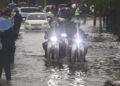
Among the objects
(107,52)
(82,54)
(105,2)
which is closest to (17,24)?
(105,2)

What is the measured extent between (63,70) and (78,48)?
8.22 ft

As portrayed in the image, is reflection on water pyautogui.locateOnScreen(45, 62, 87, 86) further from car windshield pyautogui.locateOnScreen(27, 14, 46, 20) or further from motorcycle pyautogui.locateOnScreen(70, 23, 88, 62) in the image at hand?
car windshield pyautogui.locateOnScreen(27, 14, 46, 20)

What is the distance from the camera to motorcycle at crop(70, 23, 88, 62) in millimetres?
19359

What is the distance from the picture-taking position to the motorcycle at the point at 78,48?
1936 cm

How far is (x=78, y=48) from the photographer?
19.5 meters

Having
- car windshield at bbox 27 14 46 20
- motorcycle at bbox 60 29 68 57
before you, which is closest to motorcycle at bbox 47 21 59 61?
motorcycle at bbox 60 29 68 57

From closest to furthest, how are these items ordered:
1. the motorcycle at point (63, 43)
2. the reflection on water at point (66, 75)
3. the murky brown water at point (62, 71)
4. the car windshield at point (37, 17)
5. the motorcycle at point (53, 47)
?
the reflection on water at point (66, 75), the murky brown water at point (62, 71), the motorcycle at point (53, 47), the motorcycle at point (63, 43), the car windshield at point (37, 17)

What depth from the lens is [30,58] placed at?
21.1 metres

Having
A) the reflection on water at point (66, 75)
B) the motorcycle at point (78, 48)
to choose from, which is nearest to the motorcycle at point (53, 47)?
the motorcycle at point (78, 48)

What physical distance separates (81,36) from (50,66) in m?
Answer: 1.92

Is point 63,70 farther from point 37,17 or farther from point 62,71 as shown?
point 37,17

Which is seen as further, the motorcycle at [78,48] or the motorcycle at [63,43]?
the motorcycle at [63,43]

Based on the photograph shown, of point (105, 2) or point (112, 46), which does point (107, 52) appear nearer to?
point (112, 46)

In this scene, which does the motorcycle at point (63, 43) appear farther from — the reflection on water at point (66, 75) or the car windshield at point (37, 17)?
→ the car windshield at point (37, 17)
